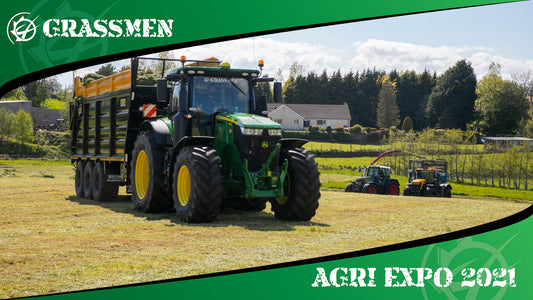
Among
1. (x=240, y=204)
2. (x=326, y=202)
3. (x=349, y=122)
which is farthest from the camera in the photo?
(x=349, y=122)

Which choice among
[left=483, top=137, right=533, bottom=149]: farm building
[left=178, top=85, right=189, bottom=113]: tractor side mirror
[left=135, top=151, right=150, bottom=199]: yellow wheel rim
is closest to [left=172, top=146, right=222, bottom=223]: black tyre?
[left=178, top=85, right=189, bottom=113]: tractor side mirror

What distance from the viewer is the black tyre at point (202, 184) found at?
1079cm

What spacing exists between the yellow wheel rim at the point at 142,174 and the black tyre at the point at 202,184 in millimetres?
3008

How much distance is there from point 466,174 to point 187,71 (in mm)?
25629

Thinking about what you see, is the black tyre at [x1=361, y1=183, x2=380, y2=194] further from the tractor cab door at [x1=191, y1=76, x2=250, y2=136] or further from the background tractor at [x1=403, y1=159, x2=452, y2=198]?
the tractor cab door at [x1=191, y1=76, x2=250, y2=136]

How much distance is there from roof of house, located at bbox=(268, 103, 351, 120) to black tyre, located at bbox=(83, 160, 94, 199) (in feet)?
219

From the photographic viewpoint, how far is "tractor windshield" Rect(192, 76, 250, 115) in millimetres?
12344

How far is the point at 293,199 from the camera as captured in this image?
1155cm

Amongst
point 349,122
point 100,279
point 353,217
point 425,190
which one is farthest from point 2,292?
point 349,122

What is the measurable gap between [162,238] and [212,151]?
88.2 inches

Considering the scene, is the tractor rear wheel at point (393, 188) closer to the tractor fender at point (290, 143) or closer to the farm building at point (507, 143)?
the farm building at point (507, 143)

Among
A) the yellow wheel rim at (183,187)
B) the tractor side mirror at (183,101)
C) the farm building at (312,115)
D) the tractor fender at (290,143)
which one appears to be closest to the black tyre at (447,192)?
the tractor fender at (290,143)

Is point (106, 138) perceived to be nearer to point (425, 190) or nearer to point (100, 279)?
point (100, 279)

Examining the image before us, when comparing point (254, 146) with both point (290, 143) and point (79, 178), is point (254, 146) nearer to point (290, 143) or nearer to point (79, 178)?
point (290, 143)
